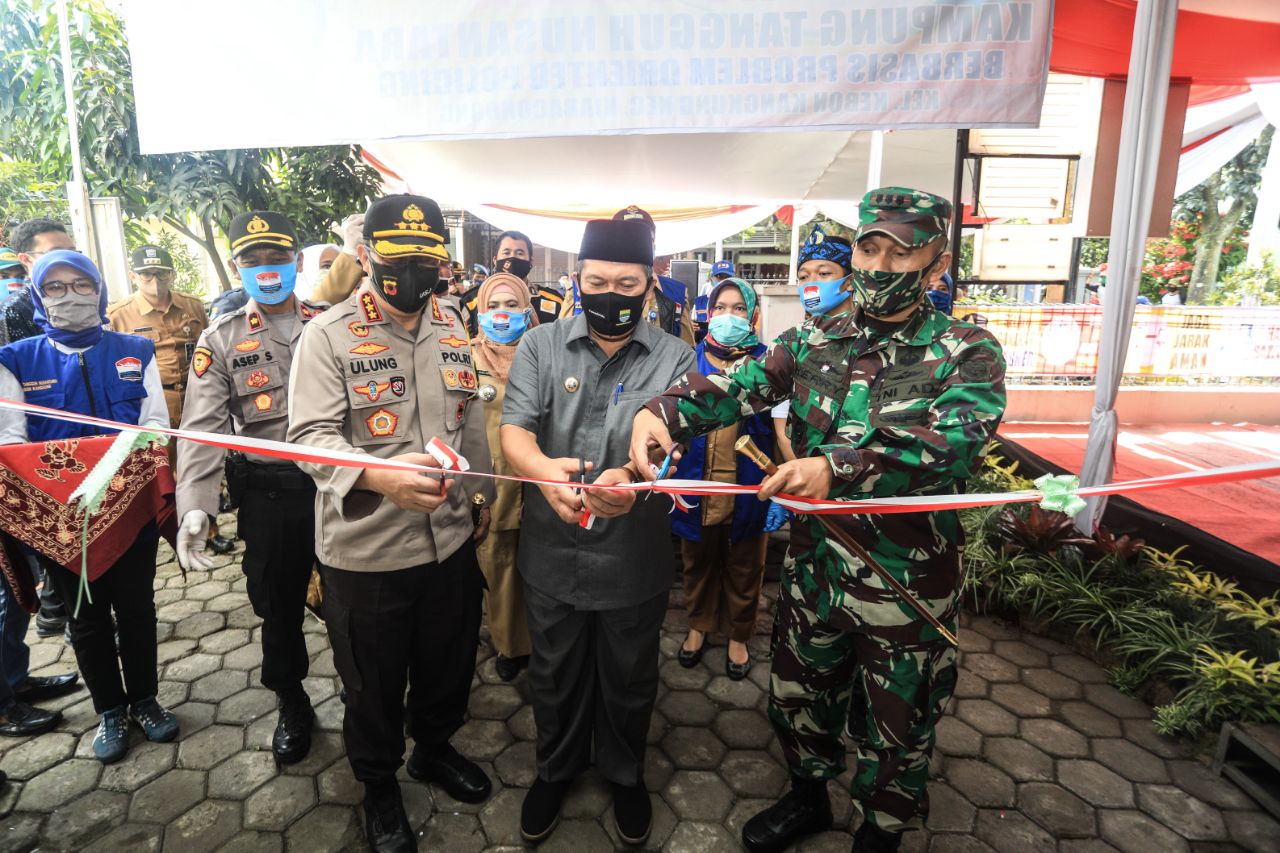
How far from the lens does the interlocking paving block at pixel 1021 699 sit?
3.24 m

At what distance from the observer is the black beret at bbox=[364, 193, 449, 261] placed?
7.04 ft

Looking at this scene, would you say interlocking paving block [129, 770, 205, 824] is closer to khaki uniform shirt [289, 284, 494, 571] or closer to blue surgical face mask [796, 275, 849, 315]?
khaki uniform shirt [289, 284, 494, 571]

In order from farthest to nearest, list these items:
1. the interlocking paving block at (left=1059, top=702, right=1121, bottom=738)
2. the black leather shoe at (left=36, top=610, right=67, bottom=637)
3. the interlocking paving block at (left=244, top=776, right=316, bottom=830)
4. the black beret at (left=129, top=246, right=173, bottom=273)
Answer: the black beret at (left=129, top=246, right=173, bottom=273) < the black leather shoe at (left=36, top=610, right=67, bottom=637) < the interlocking paving block at (left=1059, top=702, right=1121, bottom=738) < the interlocking paving block at (left=244, top=776, right=316, bottom=830)

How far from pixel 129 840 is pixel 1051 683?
4.20 meters

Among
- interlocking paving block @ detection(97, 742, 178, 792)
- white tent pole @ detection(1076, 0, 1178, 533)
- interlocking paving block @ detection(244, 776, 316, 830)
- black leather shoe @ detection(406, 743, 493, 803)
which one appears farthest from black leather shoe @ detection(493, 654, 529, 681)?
white tent pole @ detection(1076, 0, 1178, 533)

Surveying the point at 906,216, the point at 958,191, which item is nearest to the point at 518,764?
the point at 906,216

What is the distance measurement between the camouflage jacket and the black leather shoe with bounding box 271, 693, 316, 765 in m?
2.21

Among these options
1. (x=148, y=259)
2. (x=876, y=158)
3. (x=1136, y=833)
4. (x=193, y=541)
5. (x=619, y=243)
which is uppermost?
(x=876, y=158)

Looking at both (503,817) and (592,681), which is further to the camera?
(503,817)

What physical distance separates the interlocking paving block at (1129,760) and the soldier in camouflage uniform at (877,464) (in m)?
1.35

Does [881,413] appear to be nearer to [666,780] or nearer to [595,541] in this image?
[595,541]

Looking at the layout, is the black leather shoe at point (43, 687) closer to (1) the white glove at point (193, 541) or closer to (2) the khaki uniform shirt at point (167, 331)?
(1) the white glove at point (193, 541)

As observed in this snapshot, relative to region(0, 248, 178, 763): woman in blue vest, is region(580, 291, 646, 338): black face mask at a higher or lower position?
higher

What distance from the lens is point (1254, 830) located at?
8.22 feet
